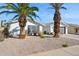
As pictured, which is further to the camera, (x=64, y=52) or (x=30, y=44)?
(x=30, y=44)

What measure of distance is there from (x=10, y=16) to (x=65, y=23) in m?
2.95

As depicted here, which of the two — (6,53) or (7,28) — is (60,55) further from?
(7,28)

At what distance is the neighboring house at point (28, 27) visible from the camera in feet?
45.4

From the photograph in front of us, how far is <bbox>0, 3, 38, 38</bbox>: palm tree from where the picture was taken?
1333 centimetres

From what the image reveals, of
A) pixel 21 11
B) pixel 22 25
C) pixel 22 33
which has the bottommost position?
pixel 22 33


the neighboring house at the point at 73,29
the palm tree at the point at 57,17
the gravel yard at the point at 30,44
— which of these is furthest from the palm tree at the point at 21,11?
the neighboring house at the point at 73,29

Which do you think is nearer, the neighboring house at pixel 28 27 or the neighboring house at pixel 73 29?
the neighboring house at pixel 73 29

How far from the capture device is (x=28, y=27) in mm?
14484

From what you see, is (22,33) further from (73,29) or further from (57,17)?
(73,29)

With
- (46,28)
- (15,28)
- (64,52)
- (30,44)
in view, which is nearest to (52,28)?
(46,28)

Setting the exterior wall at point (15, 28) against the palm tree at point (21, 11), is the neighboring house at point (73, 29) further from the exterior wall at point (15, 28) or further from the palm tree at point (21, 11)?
the palm tree at point (21, 11)

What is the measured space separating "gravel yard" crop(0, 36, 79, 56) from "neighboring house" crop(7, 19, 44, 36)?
53 centimetres

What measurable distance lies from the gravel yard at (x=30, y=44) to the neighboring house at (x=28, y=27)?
53cm

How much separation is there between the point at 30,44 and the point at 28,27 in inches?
62.2
